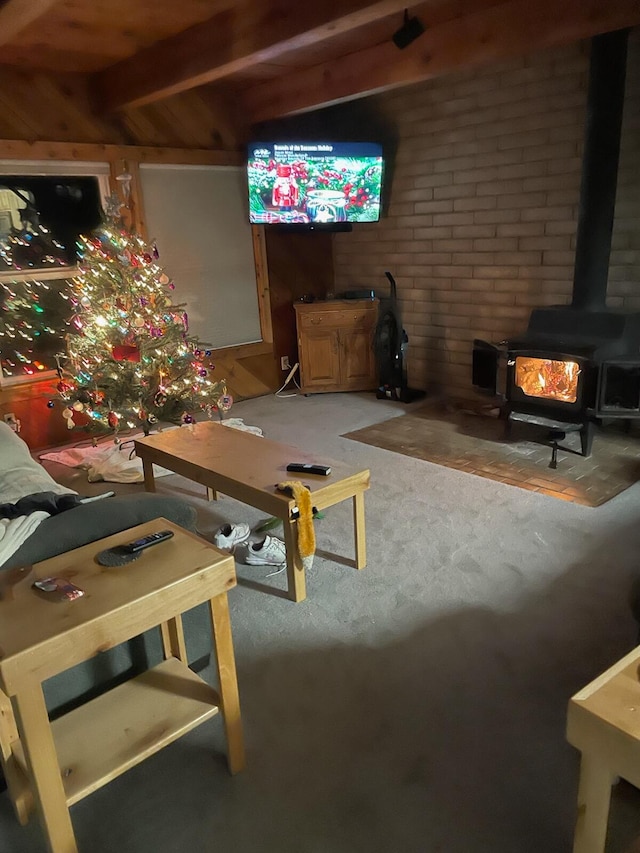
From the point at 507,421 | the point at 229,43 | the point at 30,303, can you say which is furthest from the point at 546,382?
the point at 30,303

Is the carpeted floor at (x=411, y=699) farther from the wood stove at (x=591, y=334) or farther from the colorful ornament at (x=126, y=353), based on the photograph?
the colorful ornament at (x=126, y=353)

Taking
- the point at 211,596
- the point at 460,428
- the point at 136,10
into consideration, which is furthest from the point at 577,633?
the point at 136,10

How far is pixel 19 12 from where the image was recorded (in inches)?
114

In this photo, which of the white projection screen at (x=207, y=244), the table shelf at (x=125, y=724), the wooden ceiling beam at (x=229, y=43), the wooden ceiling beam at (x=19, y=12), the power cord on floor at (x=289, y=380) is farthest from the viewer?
the power cord on floor at (x=289, y=380)

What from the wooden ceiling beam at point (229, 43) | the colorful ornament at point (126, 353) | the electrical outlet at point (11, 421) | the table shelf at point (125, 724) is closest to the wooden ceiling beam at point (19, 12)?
the wooden ceiling beam at point (229, 43)

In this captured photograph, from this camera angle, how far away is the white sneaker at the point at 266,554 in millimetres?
2842

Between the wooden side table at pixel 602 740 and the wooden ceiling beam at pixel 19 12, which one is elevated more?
the wooden ceiling beam at pixel 19 12

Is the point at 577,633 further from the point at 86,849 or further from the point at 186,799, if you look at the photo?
the point at 86,849

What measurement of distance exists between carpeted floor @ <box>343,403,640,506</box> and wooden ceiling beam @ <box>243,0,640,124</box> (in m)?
2.34

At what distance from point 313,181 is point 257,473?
333 centimetres

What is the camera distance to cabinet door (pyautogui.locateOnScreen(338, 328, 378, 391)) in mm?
5652

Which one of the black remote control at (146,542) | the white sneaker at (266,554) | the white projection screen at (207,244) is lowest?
the white sneaker at (266,554)

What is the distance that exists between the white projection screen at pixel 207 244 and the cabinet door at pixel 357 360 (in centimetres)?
87

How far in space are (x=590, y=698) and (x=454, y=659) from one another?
1039 mm
